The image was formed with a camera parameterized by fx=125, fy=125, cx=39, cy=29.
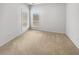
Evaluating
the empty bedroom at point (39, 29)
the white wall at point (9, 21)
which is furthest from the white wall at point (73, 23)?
the white wall at point (9, 21)

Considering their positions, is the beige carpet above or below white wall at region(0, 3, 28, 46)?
below

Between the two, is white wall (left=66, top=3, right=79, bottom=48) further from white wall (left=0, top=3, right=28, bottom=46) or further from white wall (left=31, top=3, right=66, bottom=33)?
white wall (left=0, top=3, right=28, bottom=46)

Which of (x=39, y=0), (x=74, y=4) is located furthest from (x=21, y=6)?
(x=74, y=4)

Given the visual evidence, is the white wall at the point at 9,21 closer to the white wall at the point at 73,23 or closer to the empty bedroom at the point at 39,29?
the empty bedroom at the point at 39,29

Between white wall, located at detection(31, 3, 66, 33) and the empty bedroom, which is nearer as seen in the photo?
the empty bedroom

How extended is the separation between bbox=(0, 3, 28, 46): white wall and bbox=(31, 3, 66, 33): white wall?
26 cm

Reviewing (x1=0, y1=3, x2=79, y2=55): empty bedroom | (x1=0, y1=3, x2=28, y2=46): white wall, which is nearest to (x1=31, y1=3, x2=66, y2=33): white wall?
(x1=0, y1=3, x2=79, y2=55): empty bedroom

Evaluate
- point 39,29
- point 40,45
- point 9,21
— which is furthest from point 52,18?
point 9,21

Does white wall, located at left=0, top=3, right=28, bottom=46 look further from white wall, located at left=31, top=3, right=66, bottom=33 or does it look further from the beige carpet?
white wall, located at left=31, top=3, right=66, bottom=33

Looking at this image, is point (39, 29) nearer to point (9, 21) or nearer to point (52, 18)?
point (52, 18)

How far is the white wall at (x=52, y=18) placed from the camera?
187 centimetres

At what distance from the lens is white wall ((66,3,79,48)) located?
5.85 ft

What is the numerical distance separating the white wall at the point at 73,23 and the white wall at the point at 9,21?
0.71 meters

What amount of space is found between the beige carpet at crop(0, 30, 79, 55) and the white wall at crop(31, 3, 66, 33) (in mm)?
92
